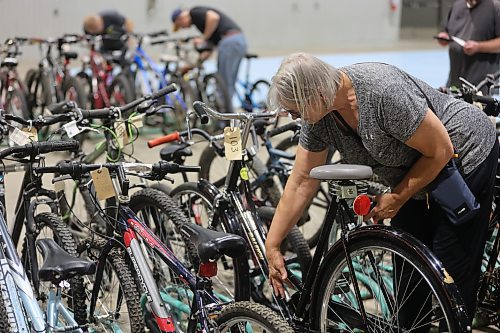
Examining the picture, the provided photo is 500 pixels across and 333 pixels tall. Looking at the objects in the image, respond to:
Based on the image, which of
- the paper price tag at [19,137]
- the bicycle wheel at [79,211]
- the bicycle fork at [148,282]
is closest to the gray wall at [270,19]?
the bicycle wheel at [79,211]

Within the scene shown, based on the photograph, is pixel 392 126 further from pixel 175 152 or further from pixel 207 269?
pixel 175 152

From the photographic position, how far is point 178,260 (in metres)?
2.59

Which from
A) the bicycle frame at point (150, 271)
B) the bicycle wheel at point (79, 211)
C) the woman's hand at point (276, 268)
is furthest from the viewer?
the bicycle wheel at point (79, 211)

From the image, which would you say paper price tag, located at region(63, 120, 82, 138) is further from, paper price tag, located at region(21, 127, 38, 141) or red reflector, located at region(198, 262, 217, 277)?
red reflector, located at region(198, 262, 217, 277)

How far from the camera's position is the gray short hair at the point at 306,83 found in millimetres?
2295

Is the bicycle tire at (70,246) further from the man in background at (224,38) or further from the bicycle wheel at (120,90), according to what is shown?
the man in background at (224,38)

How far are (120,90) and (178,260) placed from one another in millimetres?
4986

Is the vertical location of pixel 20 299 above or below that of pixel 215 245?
below

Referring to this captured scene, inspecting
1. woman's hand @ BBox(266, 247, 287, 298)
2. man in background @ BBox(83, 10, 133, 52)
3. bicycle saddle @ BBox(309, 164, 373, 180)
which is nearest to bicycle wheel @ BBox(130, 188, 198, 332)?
woman's hand @ BBox(266, 247, 287, 298)

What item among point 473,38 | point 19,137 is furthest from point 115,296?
point 473,38

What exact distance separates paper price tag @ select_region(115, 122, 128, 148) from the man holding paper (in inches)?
90.3

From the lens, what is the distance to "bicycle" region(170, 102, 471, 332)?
7.26 ft

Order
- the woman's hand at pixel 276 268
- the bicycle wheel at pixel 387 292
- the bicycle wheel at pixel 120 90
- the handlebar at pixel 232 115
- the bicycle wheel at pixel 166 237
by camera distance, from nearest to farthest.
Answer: the bicycle wheel at pixel 387 292 < the woman's hand at pixel 276 268 < the bicycle wheel at pixel 166 237 < the handlebar at pixel 232 115 < the bicycle wheel at pixel 120 90

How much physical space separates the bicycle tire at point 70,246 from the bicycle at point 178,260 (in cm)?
8
